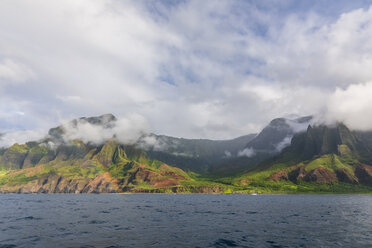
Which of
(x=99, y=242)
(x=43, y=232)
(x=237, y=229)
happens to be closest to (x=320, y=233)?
(x=237, y=229)

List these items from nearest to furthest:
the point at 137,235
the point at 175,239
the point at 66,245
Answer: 1. the point at 66,245
2. the point at 175,239
3. the point at 137,235

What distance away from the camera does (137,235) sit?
49.1 metres

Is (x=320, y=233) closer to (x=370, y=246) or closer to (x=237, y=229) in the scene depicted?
(x=370, y=246)

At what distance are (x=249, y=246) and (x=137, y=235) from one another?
2131 cm

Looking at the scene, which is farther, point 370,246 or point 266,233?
point 266,233

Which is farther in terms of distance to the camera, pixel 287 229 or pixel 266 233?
pixel 287 229

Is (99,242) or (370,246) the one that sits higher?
(370,246)

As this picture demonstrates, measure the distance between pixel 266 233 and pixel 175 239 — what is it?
786 inches

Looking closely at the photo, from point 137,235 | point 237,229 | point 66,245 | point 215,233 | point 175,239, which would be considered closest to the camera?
point 66,245

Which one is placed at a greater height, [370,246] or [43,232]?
[370,246]

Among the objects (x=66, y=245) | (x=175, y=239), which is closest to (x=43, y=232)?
(x=66, y=245)

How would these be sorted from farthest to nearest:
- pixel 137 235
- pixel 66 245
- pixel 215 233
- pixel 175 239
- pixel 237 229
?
pixel 237 229 < pixel 215 233 < pixel 137 235 < pixel 175 239 < pixel 66 245

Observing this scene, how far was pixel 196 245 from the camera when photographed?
135 feet

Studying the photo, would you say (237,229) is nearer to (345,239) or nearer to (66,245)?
(345,239)
